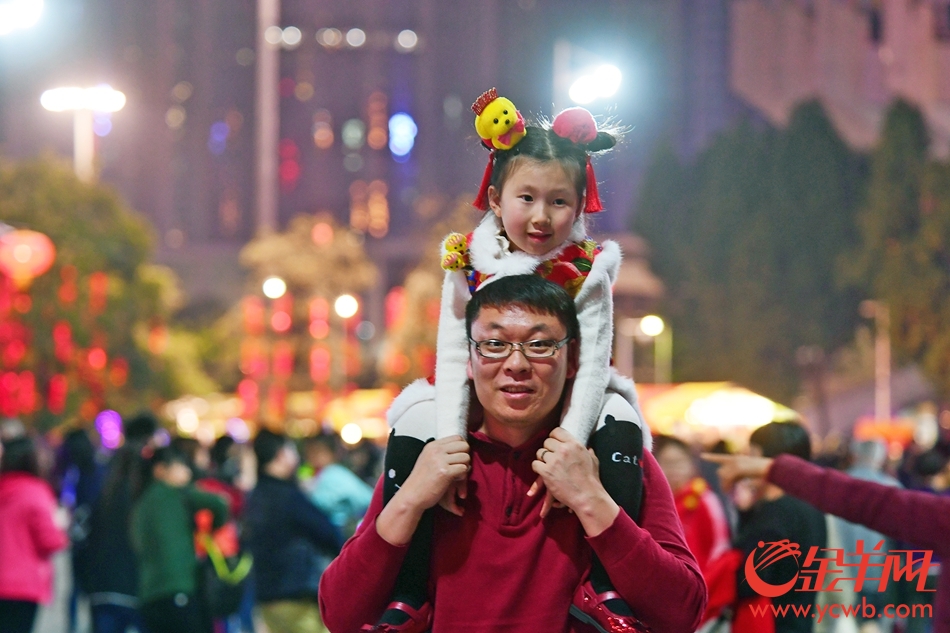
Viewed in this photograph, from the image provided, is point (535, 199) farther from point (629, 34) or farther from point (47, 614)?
point (629, 34)

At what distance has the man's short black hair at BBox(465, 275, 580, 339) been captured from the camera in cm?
319

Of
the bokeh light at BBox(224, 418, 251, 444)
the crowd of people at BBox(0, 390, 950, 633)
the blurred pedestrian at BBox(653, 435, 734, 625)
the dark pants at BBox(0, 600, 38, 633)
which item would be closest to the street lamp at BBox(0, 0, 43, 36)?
the crowd of people at BBox(0, 390, 950, 633)

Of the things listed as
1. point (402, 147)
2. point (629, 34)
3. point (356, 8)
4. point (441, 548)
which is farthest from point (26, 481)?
point (356, 8)

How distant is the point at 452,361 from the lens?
334 centimetres

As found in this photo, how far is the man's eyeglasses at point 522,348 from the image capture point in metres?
3.15

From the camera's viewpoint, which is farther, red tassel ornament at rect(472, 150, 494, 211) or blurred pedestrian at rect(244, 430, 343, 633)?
blurred pedestrian at rect(244, 430, 343, 633)

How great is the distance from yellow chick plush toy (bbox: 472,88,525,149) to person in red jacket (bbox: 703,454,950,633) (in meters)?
1.64

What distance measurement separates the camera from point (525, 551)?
126 inches

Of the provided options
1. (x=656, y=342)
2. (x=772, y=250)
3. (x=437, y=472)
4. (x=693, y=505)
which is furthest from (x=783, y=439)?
(x=656, y=342)

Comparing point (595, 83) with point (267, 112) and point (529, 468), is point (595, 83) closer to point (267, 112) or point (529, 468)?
point (529, 468)

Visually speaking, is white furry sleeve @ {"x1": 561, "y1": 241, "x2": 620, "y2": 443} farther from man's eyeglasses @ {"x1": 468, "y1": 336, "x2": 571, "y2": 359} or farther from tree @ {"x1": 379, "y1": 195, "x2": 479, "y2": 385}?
tree @ {"x1": 379, "y1": 195, "x2": 479, "y2": 385}

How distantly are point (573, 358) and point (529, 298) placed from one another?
215 millimetres

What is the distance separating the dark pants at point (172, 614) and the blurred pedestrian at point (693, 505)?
3126 millimetres

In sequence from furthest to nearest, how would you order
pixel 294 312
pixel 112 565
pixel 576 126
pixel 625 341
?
1. pixel 625 341
2. pixel 294 312
3. pixel 112 565
4. pixel 576 126
